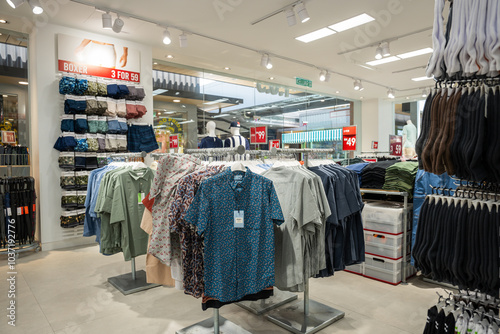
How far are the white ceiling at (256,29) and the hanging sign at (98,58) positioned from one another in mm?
240

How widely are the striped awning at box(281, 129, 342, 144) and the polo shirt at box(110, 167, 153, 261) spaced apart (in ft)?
27.8

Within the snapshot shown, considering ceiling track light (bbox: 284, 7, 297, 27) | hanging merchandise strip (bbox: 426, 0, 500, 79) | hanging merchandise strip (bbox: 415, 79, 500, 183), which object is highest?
ceiling track light (bbox: 284, 7, 297, 27)

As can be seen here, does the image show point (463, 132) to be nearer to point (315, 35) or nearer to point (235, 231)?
point (235, 231)

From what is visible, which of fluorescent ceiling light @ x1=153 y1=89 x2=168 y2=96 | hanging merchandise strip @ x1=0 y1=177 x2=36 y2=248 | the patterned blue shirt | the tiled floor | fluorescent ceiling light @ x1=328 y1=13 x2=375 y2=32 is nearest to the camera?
the patterned blue shirt

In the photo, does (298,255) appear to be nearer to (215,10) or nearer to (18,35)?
(215,10)

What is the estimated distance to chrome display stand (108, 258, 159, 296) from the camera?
3590mm

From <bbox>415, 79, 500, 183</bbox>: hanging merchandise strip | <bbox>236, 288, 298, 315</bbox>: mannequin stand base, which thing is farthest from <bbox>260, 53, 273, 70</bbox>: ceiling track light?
<bbox>415, 79, 500, 183</bbox>: hanging merchandise strip

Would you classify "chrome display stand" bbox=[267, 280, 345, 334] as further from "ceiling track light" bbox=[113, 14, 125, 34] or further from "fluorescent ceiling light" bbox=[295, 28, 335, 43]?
"fluorescent ceiling light" bbox=[295, 28, 335, 43]

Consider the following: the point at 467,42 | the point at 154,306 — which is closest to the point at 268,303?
the point at 154,306

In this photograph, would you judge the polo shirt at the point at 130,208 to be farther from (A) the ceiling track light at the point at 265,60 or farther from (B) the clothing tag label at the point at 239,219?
(A) the ceiling track light at the point at 265,60

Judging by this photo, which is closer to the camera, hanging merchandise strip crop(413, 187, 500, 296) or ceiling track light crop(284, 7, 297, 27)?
hanging merchandise strip crop(413, 187, 500, 296)

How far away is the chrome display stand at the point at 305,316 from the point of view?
2756 mm

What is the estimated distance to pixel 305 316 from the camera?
113 inches

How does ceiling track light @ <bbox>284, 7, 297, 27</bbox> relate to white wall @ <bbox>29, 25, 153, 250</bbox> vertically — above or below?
above
